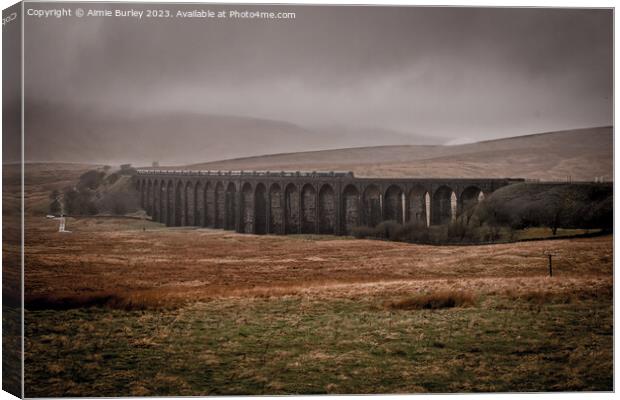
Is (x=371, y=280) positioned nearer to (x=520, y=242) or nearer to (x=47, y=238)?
(x=520, y=242)

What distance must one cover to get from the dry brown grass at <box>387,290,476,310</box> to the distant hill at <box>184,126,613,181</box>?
2.63 meters

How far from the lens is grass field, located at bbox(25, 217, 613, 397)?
17031mm

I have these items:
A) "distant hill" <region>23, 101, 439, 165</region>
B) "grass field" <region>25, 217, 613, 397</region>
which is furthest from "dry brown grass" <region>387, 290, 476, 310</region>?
"distant hill" <region>23, 101, 439, 165</region>

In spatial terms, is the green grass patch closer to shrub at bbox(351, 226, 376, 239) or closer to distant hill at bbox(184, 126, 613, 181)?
shrub at bbox(351, 226, 376, 239)

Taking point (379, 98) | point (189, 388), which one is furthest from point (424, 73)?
point (189, 388)

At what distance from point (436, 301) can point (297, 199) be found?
520 cm

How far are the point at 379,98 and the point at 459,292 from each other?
4.55 meters

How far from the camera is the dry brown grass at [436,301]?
18.2 meters

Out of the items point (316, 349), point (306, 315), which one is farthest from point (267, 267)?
point (316, 349)

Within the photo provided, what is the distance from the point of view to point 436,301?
18219mm

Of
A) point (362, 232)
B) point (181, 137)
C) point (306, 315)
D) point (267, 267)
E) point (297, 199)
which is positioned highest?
point (181, 137)

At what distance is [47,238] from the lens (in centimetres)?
1747

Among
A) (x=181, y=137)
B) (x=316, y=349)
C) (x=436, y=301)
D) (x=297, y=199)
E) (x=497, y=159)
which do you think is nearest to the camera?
(x=316, y=349)

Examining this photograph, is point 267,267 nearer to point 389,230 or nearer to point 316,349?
point 316,349
